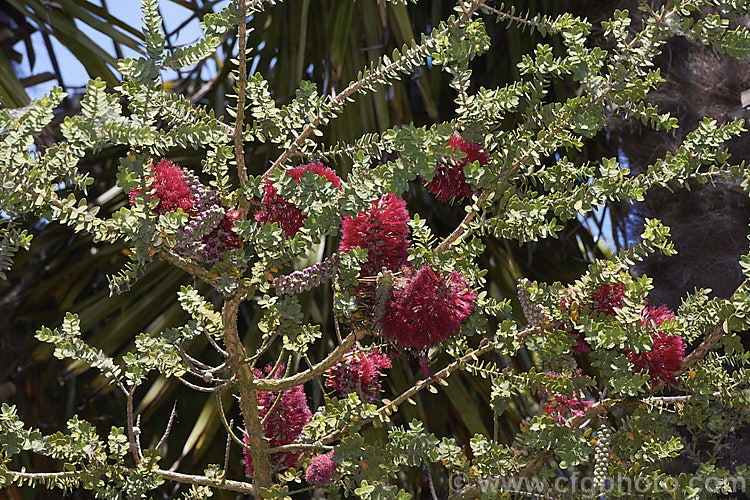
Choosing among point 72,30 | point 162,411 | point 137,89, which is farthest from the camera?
point 162,411

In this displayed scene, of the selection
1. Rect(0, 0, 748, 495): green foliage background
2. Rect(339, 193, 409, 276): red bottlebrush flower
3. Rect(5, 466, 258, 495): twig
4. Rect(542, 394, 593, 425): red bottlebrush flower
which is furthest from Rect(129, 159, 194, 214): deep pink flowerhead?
Rect(0, 0, 748, 495): green foliage background

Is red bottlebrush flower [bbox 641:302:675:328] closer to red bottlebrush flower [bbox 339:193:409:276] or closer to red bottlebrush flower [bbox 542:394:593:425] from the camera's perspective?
red bottlebrush flower [bbox 542:394:593:425]

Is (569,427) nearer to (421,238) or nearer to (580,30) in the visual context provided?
(421,238)

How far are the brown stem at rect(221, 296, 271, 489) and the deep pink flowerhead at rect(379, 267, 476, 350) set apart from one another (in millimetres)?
118

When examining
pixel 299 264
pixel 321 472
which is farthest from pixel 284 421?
pixel 299 264

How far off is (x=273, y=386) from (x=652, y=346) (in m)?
0.29

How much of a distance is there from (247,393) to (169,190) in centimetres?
18

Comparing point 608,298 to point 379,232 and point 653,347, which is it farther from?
point 379,232

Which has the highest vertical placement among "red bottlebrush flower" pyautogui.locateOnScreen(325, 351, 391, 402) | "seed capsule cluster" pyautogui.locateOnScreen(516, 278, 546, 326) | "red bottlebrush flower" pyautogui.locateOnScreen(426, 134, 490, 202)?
"red bottlebrush flower" pyautogui.locateOnScreen(426, 134, 490, 202)

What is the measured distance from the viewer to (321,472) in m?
0.67

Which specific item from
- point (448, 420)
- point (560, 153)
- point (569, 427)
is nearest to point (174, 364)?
point (569, 427)

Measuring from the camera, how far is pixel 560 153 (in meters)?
1.67

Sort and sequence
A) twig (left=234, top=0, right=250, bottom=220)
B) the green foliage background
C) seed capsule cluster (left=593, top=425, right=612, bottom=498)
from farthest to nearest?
1. the green foliage background
2. seed capsule cluster (left=593, top=425, right=612, bottom=498)
3. twig (left=234, top=0, right=250, bottom=220)

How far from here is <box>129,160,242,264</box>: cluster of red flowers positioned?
537 millimetres
